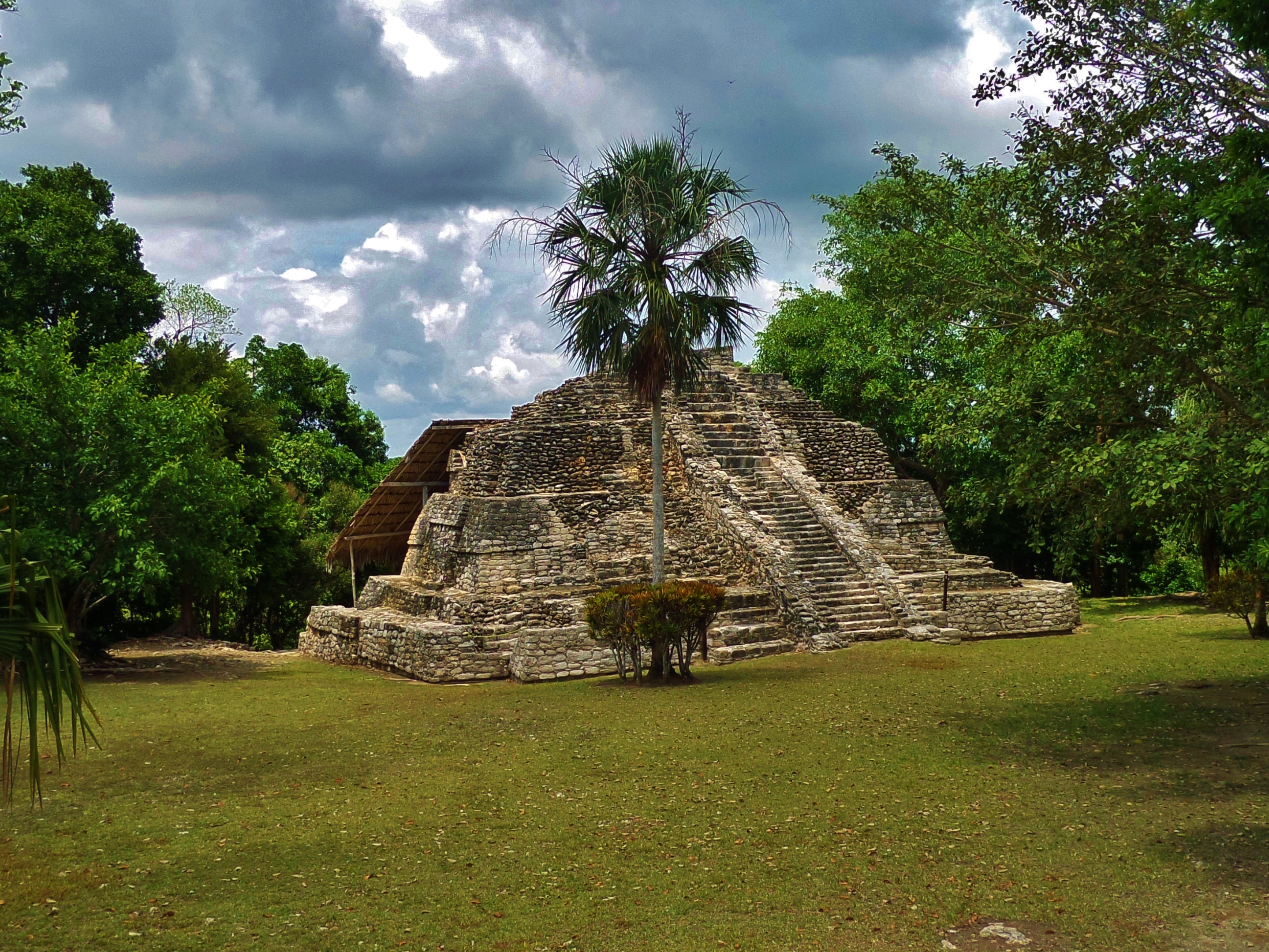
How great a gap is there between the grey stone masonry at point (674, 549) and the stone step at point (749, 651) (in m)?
0.04

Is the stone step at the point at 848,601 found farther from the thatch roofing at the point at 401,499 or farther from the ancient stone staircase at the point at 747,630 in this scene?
the thatch roofing at the point at 401,499

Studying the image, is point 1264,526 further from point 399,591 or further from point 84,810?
point 399,591

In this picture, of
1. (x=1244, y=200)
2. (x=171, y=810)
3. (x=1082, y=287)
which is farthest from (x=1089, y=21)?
(x=171, y=810)

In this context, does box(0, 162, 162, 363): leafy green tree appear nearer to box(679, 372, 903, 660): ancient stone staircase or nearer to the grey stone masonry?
the grey stone masonry

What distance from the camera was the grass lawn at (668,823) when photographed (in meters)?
5.29

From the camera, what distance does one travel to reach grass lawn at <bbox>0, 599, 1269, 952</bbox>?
5.29 metres

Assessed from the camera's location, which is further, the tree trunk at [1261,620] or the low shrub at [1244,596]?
the tree trunk at [1261,620]

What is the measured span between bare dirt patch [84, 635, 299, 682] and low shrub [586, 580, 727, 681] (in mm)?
6448

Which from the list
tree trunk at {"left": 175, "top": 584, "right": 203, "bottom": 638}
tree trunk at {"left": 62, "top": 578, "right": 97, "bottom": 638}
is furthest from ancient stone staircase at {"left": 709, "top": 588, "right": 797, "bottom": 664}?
tree trunk at {"left": 175, "top": 584, "right": 203, "bottom": 638}

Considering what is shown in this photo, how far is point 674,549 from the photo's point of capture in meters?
17.9

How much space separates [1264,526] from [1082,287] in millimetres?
2830

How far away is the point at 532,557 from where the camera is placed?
56.0 ft

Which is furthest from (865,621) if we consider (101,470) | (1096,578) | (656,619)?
(1096,578)

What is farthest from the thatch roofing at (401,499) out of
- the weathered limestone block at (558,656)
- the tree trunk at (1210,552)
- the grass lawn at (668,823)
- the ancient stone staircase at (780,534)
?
the tree trunk at (1210,552)
